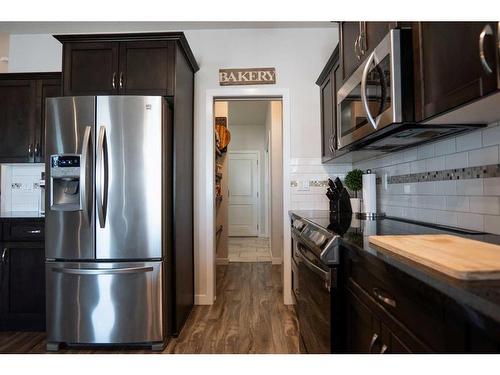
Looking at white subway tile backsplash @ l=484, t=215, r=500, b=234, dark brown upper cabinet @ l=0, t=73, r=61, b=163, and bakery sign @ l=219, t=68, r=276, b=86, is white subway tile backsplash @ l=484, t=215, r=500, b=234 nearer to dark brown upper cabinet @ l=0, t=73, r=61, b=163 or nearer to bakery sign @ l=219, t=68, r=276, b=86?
bakery sign @ l=219, t=68, r=276, b=86

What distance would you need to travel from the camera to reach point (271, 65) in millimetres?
2801

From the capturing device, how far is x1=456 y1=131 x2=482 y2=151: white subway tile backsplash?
48.4 inches

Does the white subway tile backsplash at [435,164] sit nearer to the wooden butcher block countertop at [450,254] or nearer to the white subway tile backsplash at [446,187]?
the white subway tile backsplash at [446,187]

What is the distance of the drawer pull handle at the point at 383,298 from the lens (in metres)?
0.83

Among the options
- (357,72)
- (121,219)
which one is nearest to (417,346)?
(357,72)

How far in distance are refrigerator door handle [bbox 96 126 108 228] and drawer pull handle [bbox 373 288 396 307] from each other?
1703mm

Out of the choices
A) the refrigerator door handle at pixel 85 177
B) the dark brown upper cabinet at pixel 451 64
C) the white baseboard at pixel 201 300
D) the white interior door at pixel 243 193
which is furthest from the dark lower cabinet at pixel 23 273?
the white interior door at pixel 243 193

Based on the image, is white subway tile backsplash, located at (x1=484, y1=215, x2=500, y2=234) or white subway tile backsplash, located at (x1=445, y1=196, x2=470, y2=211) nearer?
white subway tile backsplash, located at (x1=484, y1=215, x2=500, y2=234)

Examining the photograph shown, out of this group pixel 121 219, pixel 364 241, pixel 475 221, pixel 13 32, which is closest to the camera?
pixel 364 241

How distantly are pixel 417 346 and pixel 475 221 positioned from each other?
2.74ft

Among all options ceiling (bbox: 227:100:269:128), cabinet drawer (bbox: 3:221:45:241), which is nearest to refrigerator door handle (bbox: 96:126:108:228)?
cabinet drawer (bbox: 3:221:45:241)

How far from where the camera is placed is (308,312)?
1611mm

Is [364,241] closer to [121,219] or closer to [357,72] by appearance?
[357,72]

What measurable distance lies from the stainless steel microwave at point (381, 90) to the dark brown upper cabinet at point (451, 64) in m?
0.05
